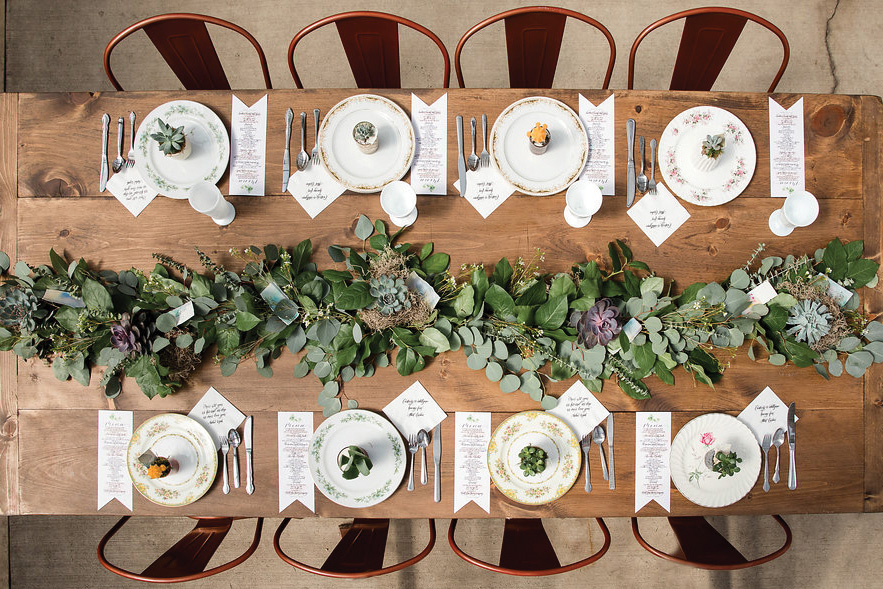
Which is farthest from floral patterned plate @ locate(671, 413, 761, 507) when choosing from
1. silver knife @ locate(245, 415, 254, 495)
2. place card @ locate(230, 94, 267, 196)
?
place card @ locate(230, 94, 267, 196)

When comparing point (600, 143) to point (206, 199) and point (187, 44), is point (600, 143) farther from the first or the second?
point (187, 44)

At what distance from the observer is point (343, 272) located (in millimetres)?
1457

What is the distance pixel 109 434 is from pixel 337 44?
1.94 metres

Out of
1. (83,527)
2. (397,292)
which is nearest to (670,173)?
(397,292)

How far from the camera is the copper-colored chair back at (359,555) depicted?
4.70 ft

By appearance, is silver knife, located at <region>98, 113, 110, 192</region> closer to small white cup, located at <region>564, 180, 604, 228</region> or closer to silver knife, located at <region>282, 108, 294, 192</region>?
silver knife, located at <region>282, 108, 294, 192</region>

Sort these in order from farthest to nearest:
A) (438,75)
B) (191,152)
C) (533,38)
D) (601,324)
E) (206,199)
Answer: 1. (438,75)
2. (533,38)
3. (191,152)
4. (206,199)
5. (601,324)

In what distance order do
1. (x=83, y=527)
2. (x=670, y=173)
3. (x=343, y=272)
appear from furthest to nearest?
(x=83, y=527) < (x=670, y=173) < (x=343, y=272)

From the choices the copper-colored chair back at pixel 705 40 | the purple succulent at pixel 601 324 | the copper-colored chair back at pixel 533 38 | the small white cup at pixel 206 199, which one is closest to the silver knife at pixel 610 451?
the purple succulent at pixel 601 324

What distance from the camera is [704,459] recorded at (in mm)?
1515

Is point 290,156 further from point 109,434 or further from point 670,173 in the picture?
point 670,173

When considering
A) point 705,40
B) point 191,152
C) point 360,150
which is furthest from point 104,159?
point 705,40

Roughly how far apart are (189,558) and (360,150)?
139 centimetres

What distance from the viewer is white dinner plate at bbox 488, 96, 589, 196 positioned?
154 cm
